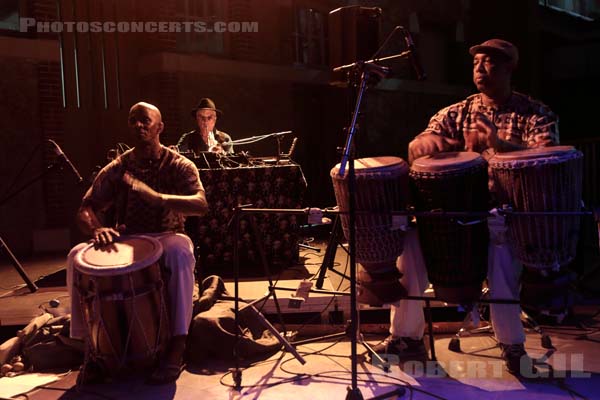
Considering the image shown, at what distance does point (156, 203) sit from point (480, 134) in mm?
1967

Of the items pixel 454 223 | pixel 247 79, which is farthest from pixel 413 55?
pixel 247 79

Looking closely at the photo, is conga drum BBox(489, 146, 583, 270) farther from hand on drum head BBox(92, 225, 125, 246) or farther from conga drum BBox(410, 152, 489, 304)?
hand on drum head BBox(92, 225, 125, 246)

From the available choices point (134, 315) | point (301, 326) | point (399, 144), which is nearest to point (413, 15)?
point (399, 144)

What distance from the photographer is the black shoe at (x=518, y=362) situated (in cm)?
332

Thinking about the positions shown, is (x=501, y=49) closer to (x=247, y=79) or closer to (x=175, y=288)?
(x=175, y=288)

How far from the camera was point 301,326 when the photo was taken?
4340 millimetres

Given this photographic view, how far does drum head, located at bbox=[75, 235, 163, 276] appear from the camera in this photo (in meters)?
3.15

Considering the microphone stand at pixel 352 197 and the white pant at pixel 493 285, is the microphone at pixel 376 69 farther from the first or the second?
the white pant at pixel 493 285

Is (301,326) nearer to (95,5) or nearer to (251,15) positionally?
(95,5)

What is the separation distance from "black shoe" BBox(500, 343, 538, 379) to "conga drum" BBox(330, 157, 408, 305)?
2.23ft

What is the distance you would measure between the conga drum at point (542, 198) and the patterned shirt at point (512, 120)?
0.37 metres

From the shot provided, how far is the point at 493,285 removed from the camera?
3.33m

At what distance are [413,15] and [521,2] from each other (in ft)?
11.0

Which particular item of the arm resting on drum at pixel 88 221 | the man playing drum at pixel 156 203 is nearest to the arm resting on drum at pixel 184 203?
the man playing drum at pixel 156 203
